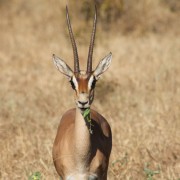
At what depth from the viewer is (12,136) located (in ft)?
30.2

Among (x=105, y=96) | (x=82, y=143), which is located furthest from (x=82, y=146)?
(x=105, y=96)

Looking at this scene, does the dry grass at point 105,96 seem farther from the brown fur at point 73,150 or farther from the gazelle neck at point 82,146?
the gazelle neck at point 82,146

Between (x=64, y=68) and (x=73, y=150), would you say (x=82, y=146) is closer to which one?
(x=73, y=150)

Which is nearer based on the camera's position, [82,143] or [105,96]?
[82,143]

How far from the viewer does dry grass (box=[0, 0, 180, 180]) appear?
825 cm

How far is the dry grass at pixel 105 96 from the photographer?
8247mm

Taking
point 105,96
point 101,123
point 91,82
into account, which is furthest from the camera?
point 105,96

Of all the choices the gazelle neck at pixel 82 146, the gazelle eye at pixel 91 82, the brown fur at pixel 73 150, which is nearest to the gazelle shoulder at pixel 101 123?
the brown fur at pixel 73 150

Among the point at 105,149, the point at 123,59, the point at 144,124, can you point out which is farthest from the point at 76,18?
the point at 105,149

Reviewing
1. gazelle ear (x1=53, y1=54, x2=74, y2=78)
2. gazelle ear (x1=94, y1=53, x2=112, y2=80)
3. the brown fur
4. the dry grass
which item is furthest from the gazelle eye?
the dry grass

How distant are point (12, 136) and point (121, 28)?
27.5ft

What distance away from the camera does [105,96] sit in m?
11.3

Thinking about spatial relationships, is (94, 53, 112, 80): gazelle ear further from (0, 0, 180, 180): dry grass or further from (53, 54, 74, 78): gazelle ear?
(0, 0, 180, 180): dry grass

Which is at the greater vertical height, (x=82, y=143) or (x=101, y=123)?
(x=101, y=123)
